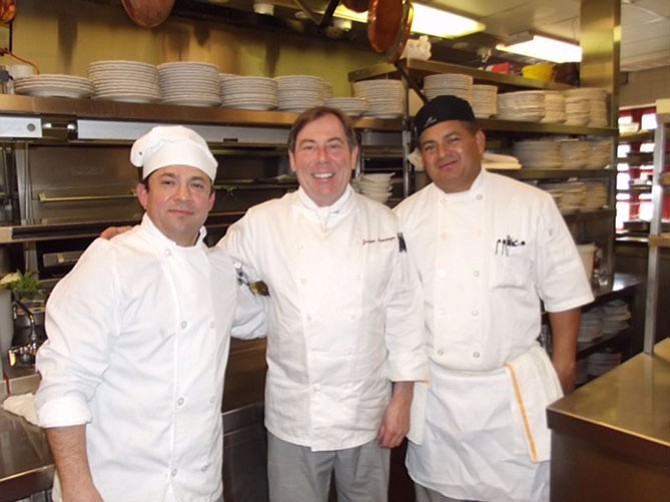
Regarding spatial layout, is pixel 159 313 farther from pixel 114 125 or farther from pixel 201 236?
pixel 114 125

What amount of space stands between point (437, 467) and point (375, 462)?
0.35 m

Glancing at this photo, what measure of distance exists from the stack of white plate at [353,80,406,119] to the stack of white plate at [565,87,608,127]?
1.67 meters

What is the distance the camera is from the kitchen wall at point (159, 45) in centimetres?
290

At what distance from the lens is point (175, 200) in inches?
55.1

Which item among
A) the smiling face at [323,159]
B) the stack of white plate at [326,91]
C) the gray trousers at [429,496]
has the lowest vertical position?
the gray trousers at [429,496]

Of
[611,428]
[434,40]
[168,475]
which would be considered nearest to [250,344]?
[168,475]

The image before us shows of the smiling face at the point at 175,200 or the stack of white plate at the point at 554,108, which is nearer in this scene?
the smiling face at the point at 175,200

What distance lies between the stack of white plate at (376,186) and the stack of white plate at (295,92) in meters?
0.57

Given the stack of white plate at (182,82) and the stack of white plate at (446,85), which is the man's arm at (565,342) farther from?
the stack of white plate at (182,82)

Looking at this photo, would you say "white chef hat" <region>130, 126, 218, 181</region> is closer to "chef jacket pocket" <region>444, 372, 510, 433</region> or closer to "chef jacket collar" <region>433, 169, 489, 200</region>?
"chef jacket collar" <region>433, 169, 489, 200</region>

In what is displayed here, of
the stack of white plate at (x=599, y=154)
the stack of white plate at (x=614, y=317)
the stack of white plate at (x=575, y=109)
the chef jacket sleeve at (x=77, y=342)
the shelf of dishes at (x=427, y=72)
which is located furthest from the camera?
the stack of white plate at (x=614, y=317)

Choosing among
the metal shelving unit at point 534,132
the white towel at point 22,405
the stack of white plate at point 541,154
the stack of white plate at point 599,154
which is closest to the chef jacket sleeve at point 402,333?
the white towel at point 22,405

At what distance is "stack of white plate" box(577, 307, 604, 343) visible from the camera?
3959 mm

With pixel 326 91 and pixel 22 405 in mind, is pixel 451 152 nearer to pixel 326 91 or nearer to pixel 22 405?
pixel 326 91
